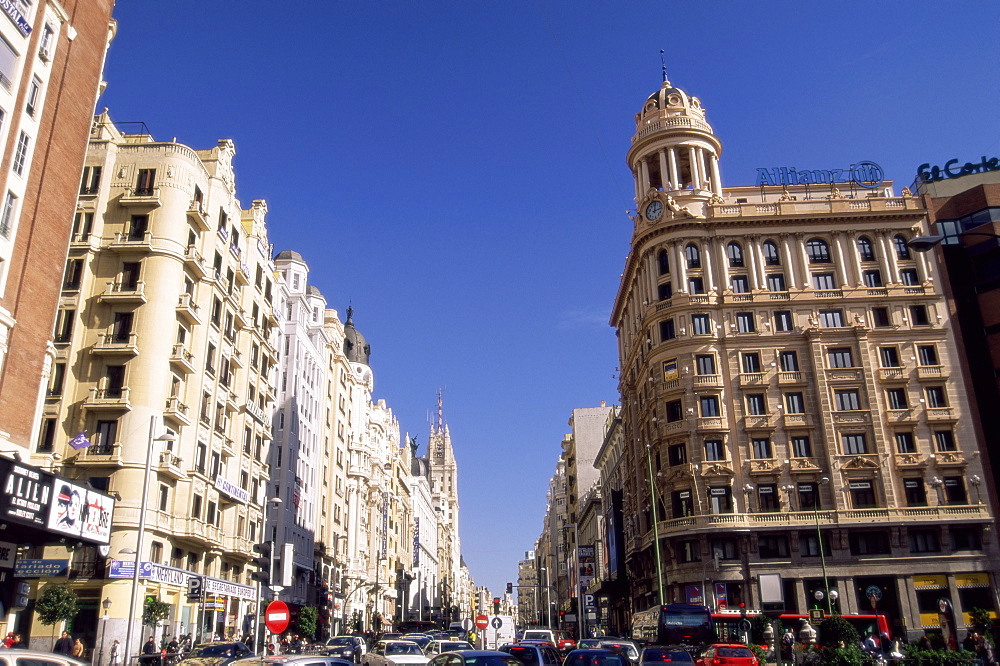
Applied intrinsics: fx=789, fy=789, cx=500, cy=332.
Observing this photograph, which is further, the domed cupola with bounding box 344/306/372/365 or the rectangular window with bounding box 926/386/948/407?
the domed cupola with bounding box 344/306/372/365

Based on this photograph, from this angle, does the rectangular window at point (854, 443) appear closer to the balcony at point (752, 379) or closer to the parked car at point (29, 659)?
the balcony at point (752, 379)

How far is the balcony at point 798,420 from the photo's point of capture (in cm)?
5647

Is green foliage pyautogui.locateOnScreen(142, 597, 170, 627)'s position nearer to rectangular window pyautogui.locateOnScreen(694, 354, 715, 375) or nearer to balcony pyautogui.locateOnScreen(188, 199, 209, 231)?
balcony pyautogui.locateOnScreen(188, 199, 209, 231)

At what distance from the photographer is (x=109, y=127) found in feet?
151

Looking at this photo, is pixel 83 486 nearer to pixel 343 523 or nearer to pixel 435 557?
pixel 343 523

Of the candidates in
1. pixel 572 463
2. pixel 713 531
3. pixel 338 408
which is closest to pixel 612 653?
pixel 713 531

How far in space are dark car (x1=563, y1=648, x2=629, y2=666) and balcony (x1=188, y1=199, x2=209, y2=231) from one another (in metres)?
34.1

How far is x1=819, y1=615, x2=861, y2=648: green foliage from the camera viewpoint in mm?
29094

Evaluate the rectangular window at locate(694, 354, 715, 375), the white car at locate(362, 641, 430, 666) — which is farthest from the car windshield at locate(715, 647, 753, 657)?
the rectangular window at locate(694, 354, 715, 375)

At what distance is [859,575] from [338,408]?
52833 millimetres

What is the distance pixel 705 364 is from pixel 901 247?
18.9m

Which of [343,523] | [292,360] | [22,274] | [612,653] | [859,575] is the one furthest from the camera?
[343,523]

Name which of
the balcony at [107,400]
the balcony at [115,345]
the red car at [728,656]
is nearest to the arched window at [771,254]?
the red car at [728,656]

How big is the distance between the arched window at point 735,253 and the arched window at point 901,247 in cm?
1192
